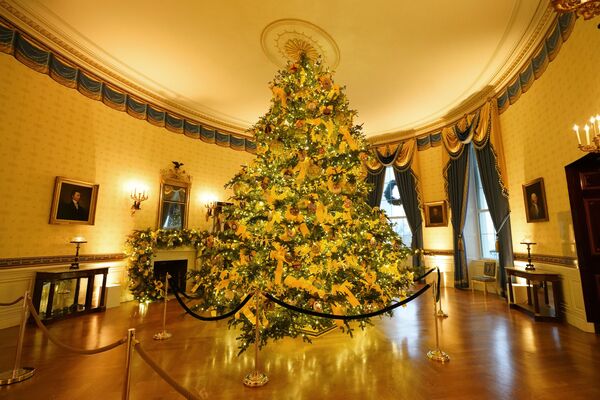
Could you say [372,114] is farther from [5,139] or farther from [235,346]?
[5,139]

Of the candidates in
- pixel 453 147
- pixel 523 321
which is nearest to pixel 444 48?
pixel 453 147

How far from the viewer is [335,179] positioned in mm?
4422

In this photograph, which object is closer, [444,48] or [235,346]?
[235,346]

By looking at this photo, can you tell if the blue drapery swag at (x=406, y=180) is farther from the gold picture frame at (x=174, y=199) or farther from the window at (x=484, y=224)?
the gold picture frame at (x=174, y=199)

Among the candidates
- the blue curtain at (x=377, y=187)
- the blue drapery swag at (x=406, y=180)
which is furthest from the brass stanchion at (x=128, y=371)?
the blue curtain at (x=377, y=187)

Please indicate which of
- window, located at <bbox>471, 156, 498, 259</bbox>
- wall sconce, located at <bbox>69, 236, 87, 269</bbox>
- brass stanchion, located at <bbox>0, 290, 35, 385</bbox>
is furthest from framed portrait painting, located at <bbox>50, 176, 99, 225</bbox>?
window, located at <bbox>471, 156, 498, 259</bbox>

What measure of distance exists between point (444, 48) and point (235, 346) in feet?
23.1

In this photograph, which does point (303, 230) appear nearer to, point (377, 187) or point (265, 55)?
point (265, 55)

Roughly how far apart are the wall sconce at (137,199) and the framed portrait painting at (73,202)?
34.3 inches

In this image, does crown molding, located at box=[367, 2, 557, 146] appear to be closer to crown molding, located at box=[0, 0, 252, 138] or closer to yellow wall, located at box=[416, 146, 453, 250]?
yellow wall, located at box=[416, 146, 453, 250]

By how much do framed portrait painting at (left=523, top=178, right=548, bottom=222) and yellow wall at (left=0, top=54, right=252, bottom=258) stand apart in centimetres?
850

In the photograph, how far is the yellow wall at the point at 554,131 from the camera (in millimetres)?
4355

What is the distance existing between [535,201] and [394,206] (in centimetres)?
515

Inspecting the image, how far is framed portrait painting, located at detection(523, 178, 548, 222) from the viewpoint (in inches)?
221
